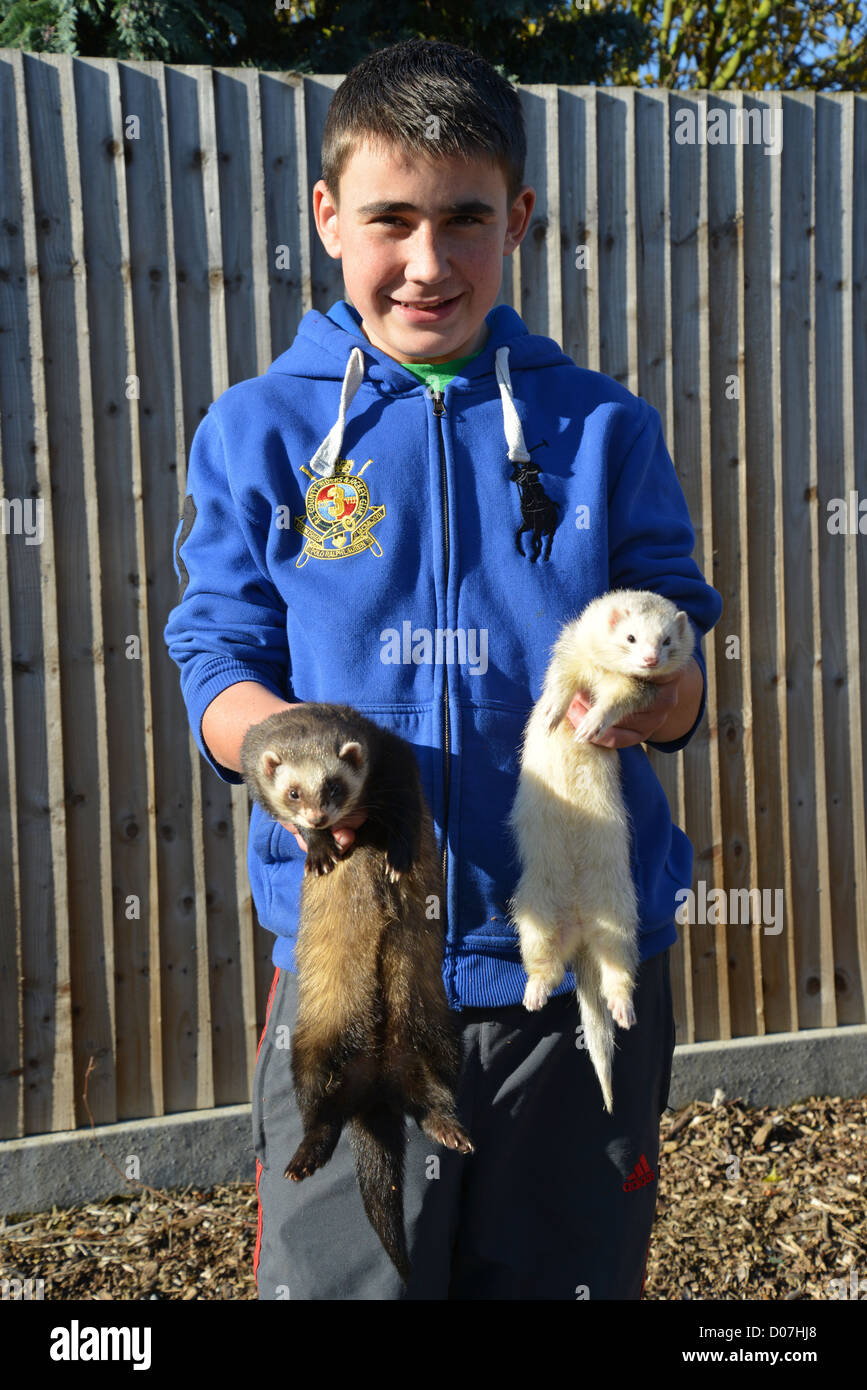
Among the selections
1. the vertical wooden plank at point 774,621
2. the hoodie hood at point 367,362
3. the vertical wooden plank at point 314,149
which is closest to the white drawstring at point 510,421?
the hoodie hood at point 367,362

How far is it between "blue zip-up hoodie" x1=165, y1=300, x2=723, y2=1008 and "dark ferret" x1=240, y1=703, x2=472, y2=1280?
0.22 meters

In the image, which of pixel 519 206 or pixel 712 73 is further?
pixel 712 73

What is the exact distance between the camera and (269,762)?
1430 mm

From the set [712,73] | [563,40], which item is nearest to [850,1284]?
[563,40]

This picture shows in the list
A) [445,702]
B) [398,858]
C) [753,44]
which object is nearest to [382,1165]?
[398,858]

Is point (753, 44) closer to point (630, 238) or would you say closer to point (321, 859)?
point (630, 238)

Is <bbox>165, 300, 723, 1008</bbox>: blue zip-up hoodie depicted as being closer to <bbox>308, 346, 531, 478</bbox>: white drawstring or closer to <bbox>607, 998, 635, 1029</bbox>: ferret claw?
<bbox>308, 346, 531, 478</bbox>: white drawstring

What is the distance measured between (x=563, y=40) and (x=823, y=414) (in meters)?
4.53

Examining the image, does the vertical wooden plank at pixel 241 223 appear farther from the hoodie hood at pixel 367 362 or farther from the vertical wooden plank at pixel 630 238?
the hoodie hood at pixel 367 362

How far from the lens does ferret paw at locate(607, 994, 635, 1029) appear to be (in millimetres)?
1716

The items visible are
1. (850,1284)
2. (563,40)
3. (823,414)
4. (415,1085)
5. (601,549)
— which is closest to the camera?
(415,1085)

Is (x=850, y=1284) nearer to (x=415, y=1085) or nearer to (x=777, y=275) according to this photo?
(x=415, y=1085)

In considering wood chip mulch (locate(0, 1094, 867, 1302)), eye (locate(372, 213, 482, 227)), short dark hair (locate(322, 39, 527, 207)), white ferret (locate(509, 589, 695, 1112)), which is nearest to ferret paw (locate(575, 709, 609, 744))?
white ferret (locate(509, 589, 695, 1112))

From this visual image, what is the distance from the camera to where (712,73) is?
10148 millimetres
